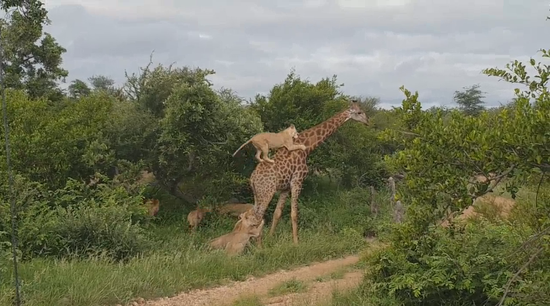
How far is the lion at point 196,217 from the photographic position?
1023 centimetres

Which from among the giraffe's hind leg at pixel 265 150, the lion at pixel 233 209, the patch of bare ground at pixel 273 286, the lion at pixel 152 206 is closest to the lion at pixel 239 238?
the patch of bare ground at pixel 273 286

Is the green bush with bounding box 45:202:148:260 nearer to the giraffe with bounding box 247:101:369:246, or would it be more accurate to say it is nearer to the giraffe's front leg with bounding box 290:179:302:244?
the giraffe with bounding box 247:101:369:246

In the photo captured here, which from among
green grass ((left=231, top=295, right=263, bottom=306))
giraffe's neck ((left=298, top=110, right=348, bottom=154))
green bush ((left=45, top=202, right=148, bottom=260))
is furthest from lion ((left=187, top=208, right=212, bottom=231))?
green grass ((left=231, top=295, right=263, bottom=306))

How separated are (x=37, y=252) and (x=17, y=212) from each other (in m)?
0.77

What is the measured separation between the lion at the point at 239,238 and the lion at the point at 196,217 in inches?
46.9

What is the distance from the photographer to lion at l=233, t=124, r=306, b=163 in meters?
9.46

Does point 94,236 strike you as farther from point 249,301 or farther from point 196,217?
point 249,301

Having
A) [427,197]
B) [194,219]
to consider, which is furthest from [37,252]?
[427,197]

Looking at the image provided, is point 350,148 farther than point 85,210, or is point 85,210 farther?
point 350,148

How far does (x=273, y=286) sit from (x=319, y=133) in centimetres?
385

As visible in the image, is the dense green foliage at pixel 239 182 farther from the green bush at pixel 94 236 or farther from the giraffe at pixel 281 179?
the giraffe at pixel 281 179

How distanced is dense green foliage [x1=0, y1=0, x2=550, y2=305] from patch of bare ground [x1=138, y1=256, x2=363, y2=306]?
25cm

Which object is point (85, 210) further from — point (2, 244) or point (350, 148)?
point (350, 148)

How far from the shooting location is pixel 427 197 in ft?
11.0
